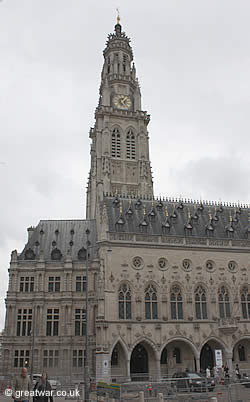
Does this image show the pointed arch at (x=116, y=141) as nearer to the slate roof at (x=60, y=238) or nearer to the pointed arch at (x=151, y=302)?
the slate roof at (x=60, y=238)

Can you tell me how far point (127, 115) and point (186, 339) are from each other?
166 feet

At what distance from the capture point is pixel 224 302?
45156 millimetres

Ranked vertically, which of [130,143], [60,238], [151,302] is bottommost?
[151,302]

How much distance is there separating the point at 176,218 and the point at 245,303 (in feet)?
44.0

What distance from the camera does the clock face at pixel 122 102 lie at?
80.9 metres

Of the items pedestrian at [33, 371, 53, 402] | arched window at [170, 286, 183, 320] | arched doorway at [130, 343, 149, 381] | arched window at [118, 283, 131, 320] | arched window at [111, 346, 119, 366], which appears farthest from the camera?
arched window at [170, 286, 183, 320]

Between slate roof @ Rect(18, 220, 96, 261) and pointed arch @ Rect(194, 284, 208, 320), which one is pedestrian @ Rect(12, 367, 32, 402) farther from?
slate roof @ Rect(18, 220, 96, 261)

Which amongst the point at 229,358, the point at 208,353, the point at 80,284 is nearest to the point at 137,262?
the point at 80,284

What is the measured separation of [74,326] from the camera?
1795 inches

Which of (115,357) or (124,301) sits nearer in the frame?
(115,357)

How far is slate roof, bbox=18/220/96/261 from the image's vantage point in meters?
49.9

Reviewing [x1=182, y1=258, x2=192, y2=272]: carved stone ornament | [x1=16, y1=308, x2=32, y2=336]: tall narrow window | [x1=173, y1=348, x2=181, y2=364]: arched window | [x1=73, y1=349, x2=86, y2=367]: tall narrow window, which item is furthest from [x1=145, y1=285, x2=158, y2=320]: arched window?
[x1=16, y1=308, x2=32, y2=336]: tall narrow window

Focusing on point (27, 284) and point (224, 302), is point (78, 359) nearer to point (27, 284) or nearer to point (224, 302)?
point (27, 284)

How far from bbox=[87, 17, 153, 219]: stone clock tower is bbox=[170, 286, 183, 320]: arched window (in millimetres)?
26700
